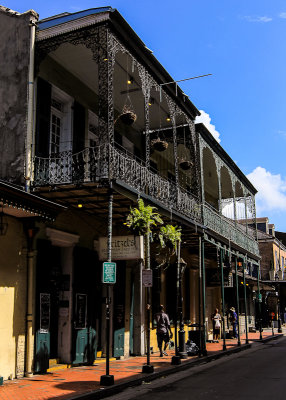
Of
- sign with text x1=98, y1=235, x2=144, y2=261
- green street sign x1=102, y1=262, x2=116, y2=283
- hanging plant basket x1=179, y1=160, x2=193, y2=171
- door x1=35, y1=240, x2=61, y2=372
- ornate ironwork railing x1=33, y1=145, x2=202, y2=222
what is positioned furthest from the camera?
hanging plant basket x1=179, y1=160, x2=193, y2=171

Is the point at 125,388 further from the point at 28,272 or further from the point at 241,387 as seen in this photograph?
the point at 28,272

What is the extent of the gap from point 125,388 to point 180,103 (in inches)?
398

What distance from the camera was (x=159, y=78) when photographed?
48.3 ft

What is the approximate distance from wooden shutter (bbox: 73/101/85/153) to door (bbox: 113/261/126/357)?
4191 mm

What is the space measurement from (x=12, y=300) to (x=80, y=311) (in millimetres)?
2954

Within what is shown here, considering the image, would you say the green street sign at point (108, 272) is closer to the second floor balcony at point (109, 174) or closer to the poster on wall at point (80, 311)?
the second floor balcony at point (109, 174)

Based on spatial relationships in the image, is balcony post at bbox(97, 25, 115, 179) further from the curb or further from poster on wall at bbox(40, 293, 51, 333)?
the curb

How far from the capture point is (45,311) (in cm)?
1175

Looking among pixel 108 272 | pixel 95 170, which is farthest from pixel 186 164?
pixel 108 272

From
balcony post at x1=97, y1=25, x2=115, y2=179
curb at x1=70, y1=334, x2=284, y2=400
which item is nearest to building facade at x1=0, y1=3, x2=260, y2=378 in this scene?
balcony post at x1=97, y1=25, x2=115, y2=179

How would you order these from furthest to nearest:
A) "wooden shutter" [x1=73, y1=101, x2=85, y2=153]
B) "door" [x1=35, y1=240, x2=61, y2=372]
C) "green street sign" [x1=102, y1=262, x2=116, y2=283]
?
1. "wooden shutter" [x1=73, y1=101, x2=85, y2=153]
2. "door" [x1=35, y1=240, x2=61, y2=372]
3. "green street sign" [x1=102, y1=262, x2=116, y2=283]

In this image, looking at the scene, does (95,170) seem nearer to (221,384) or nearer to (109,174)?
(109,174)

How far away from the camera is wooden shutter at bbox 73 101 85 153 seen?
44.6 ft

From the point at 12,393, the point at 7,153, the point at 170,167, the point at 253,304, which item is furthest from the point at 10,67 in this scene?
the point at 253,304
